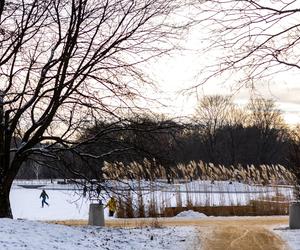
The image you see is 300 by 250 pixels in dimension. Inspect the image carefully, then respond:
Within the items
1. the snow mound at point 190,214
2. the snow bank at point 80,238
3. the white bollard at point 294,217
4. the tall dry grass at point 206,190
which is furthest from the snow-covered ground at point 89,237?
the snow mound at point 190,214

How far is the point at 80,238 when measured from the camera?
11555 millimetres

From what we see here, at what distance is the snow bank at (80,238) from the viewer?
384 inches

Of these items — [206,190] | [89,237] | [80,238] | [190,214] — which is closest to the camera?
[80,238]

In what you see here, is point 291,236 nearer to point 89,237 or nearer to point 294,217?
point 294,217

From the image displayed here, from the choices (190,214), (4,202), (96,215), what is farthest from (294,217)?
(4,202)

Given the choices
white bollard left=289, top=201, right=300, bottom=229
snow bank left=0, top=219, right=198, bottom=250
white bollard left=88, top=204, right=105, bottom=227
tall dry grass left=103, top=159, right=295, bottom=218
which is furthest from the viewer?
tall dry grass left=103, top=159, right=295, bottom=218

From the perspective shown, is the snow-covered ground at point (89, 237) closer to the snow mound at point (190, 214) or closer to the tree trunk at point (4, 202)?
the tree trunk at point (4, 202)


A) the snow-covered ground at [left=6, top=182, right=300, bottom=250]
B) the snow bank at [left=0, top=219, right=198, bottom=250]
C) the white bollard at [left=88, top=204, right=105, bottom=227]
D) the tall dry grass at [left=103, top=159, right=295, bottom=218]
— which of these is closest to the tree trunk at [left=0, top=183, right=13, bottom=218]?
the snow-covered ground at [left=6, top=182, right=300, bottom=250]

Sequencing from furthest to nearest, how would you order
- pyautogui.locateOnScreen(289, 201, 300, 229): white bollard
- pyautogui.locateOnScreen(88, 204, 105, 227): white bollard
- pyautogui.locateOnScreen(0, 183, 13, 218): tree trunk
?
A: pyautogui.locateOnScreen(88, 204, 105, 227): white bollard
pyautogui.locateOnScreen(289, 201, 300, 229): white bollard
pyautogui.locateOnScreen(0, 183, 13, 218): tree trunk

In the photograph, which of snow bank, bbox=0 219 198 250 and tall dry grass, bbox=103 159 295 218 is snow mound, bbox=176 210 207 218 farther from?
snow bank, bbox=0 219 198 250

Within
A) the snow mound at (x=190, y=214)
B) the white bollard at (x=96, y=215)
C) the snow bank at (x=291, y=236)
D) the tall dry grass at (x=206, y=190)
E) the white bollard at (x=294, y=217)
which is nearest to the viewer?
the snow bank at (x=291, y=236)

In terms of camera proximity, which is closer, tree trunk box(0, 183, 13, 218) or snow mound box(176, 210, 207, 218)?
tree trunk box(0, 183, 13, 218)

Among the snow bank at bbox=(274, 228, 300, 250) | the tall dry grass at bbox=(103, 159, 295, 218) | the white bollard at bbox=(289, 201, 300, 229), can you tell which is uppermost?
the tall dry grass at bbox=(103, 159, 295, 218)

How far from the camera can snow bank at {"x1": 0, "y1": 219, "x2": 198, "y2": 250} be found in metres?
9.76
